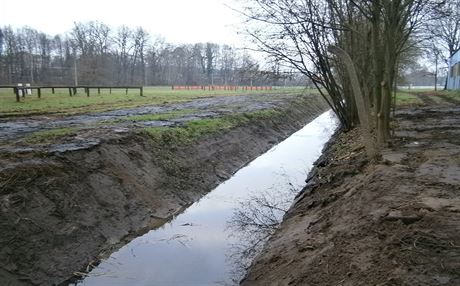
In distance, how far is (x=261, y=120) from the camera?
22078 millimetres

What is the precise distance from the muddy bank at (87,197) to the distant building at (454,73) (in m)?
41.7

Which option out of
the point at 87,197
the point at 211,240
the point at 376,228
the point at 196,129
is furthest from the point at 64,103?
the point at 376,228

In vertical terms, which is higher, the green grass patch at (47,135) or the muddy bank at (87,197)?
the green grass patch at (47,135)

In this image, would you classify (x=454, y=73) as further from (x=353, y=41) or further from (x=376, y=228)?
(x=376, y=228)

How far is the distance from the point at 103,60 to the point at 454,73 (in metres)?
58.0

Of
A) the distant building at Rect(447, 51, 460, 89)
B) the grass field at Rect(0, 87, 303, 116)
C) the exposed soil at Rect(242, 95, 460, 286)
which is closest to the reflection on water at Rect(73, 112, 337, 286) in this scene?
the exposed soil at Rect(242, 95, 460, 286)

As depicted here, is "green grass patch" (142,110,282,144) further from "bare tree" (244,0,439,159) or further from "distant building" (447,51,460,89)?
"distant building" (447,51,460,89)

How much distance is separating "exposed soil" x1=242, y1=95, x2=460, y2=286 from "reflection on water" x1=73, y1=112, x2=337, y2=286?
67 cm

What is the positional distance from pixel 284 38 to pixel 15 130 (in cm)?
896

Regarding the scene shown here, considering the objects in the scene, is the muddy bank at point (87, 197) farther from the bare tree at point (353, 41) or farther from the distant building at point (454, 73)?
the distant building at point (454, 73)

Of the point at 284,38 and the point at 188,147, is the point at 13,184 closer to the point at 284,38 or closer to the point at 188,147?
the point at 188,147

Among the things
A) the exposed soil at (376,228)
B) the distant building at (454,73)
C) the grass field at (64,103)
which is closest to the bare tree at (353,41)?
the exposed soil at (376,228)

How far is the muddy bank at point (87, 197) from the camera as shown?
6.73m

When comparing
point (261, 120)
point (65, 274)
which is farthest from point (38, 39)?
point (65, 274)
